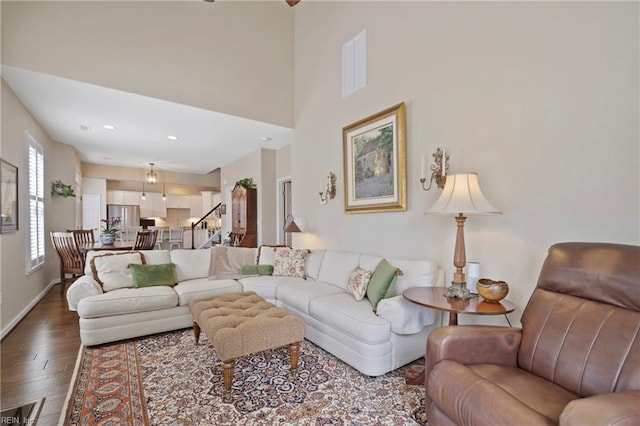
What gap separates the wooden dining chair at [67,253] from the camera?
195 inches

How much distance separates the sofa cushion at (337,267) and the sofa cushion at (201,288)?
Answer: 1067mm

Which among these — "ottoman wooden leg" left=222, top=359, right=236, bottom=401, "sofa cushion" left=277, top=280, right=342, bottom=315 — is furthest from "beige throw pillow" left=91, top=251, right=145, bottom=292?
"ottoman wooden leg" left=222, top=359, right=236, bottom=401

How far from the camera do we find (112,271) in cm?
343

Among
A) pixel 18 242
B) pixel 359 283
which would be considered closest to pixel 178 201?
pixel 18 242

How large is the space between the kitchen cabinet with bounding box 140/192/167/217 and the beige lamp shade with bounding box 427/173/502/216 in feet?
31.5

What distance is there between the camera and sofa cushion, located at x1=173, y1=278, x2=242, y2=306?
132 inches

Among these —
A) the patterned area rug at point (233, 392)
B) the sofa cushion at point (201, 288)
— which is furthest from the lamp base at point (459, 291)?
the sofa cushion at point (201, 288)

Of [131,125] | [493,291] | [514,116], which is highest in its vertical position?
[131,125]

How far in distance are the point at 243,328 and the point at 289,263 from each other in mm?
1970

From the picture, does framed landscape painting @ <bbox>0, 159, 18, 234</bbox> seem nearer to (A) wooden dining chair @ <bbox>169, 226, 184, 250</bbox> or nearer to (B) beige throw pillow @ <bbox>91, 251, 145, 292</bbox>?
(B) beige throw pillow @ <bbox>91, 251, 145, 292</bbox>

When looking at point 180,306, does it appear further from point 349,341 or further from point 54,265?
point 54,265

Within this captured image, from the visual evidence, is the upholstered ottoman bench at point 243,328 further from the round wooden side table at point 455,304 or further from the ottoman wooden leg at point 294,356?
the round wooden side table at point 455,304

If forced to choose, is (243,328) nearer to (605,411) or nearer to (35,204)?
(605,411)

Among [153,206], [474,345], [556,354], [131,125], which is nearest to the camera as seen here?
[556,354]
